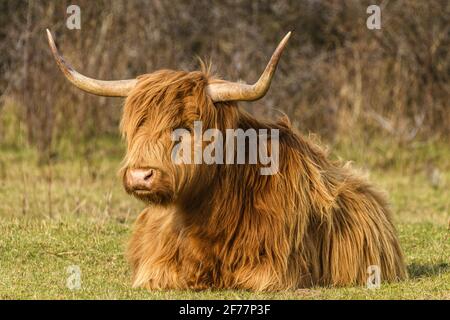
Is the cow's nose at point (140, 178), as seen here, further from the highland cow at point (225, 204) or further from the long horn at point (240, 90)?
the long horn at point (240, 90)

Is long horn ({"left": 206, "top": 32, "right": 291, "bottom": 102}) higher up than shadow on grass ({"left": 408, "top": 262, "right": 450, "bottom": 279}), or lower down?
higher up

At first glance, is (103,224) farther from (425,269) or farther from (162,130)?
(162,130)

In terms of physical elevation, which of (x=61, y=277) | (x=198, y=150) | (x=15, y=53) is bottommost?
(x=61, y=277)

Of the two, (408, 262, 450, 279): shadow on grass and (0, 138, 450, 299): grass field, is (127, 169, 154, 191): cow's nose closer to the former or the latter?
(0, 138, 450, 299): grass field

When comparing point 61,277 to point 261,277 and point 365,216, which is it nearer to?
point 261,277

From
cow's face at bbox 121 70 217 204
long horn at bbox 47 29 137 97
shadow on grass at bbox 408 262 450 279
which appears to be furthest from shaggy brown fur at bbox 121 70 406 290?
shadow on grass at bbox 408 262 450 279

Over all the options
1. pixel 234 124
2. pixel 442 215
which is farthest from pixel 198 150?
pixel 442 215

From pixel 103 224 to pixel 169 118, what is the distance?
3.01m

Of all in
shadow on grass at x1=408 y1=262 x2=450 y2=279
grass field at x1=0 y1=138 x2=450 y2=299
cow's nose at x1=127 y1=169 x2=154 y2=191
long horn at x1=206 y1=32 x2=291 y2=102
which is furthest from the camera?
shadow on grass at x1=408 y1=262 x2=450 y2=279

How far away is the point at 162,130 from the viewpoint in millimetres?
6344

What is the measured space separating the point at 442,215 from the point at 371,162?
341cm

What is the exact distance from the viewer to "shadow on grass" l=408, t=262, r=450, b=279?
7.63 m

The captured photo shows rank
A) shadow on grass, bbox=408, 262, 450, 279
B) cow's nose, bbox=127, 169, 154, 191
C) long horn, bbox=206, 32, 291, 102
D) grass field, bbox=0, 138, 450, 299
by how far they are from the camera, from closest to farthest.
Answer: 1. cow's nose, bbox=127, 169, 154, 191
2. long horn, bbox=206, 32, 291, 102
3. grass field, bbox=0, 138, 450, 299
4. shadow on grass, bbox=408, 262, 450, 279

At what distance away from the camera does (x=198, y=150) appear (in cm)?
642
